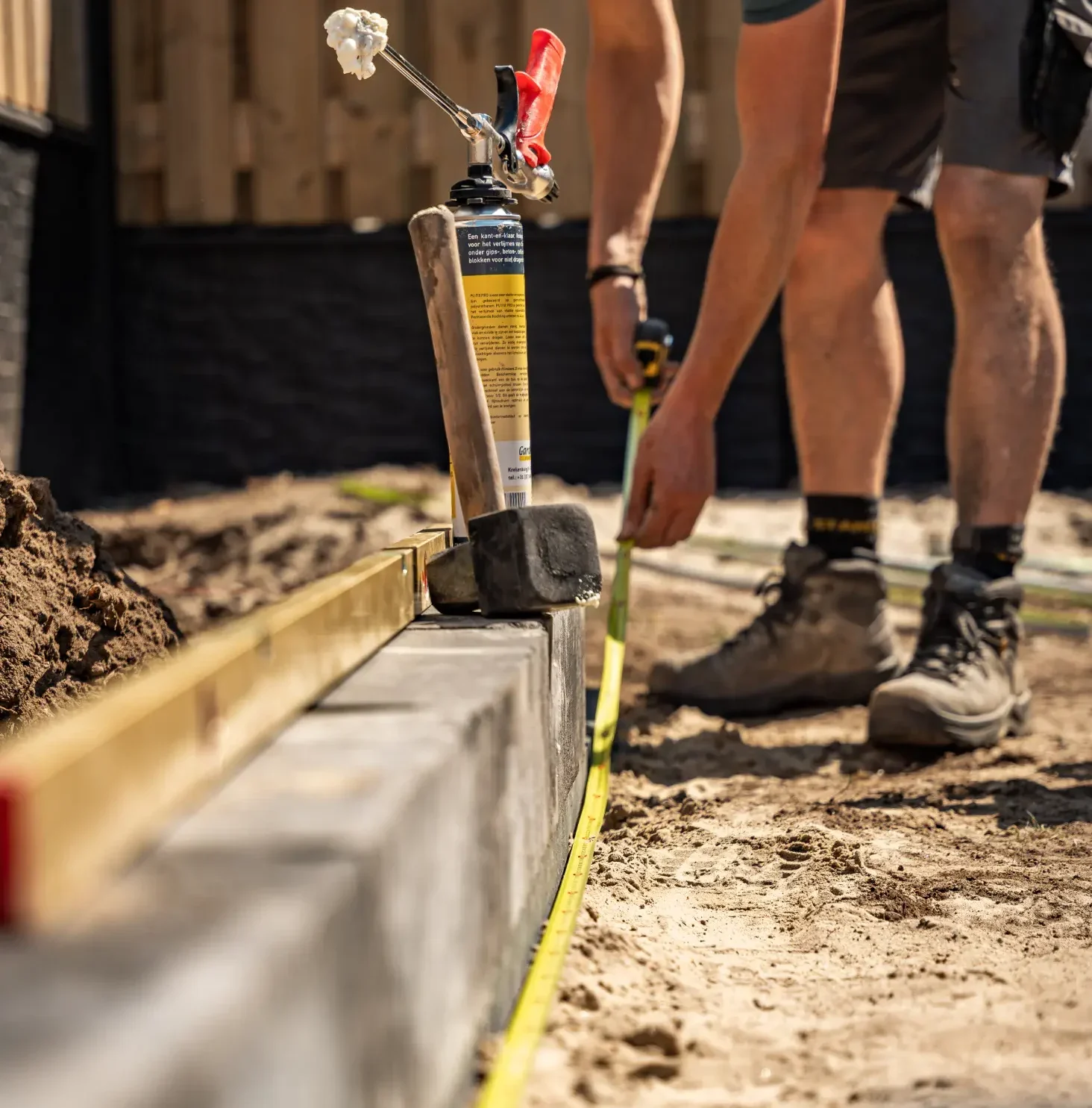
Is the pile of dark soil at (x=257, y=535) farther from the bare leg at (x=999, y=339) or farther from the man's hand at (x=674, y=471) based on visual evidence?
the bare leg at (x=999, y=339)

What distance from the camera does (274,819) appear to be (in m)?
→ 0.85

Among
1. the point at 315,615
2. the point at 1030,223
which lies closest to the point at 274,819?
the point at 315,615

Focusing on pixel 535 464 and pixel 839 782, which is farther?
pixel 535 464

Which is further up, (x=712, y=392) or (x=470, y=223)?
(x=470, y=223)

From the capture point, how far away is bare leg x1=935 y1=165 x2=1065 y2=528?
8.85ft

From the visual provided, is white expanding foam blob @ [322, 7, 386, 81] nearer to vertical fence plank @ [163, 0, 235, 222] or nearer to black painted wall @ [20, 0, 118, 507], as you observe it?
black painted wall @ [20, 0, 118, 507]

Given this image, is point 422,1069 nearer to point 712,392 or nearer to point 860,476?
point 712,392

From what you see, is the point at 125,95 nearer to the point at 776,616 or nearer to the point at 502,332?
the point at 776,616

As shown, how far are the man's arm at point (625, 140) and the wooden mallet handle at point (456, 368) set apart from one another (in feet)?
3.33

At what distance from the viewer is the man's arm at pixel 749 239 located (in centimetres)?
243

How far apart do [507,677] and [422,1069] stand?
1.32 feet

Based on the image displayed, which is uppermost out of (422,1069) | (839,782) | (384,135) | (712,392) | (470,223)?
(384,135)

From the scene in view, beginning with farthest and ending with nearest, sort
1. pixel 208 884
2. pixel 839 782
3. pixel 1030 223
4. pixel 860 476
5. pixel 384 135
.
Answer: pixel 384 135 < pixel 860 476 < pixel 1030 223 < pixel 839 782 < pixel 208 884

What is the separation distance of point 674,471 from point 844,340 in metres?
0.78
